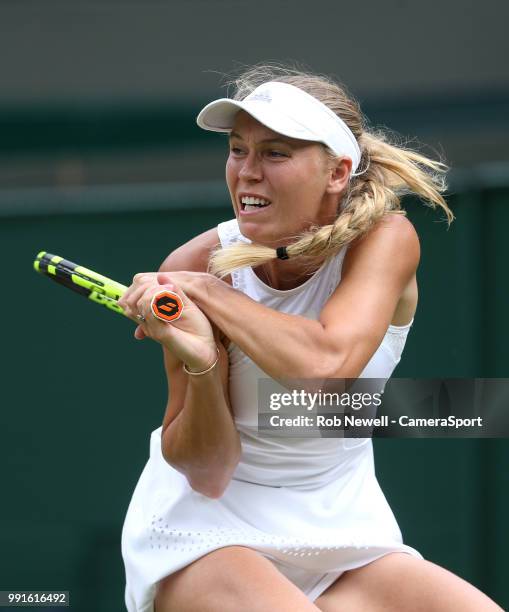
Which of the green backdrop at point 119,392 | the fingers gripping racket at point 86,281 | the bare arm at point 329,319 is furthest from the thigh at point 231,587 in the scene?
the green backdrop at point 119,392

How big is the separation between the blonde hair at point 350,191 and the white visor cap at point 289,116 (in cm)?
3

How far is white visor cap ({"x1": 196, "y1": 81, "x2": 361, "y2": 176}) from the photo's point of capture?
77.9 inches

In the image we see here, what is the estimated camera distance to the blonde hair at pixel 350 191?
2.02 metres

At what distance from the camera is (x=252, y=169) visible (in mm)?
2016

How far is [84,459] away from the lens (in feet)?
11.6

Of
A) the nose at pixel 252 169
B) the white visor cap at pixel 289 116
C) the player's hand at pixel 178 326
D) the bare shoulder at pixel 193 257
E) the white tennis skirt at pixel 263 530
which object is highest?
the white visor cap at pixel 289 116

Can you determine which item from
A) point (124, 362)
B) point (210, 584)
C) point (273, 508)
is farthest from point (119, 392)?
point (210, 584)

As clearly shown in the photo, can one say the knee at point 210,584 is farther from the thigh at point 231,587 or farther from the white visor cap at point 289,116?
the white visor cap at point 289,116

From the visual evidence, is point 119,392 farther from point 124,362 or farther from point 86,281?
point 86,281

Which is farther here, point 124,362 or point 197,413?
point 124,362

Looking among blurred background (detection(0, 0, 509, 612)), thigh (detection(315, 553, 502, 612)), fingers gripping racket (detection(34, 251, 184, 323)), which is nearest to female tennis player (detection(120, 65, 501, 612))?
thigh (detection(315, 553, 502, 612))

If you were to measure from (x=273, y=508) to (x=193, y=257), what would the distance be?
482 millimetres

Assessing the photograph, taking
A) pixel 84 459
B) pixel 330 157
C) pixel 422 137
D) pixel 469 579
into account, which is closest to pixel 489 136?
pixel 422 137

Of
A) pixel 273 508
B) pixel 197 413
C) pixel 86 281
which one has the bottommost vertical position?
pixel 273 508
